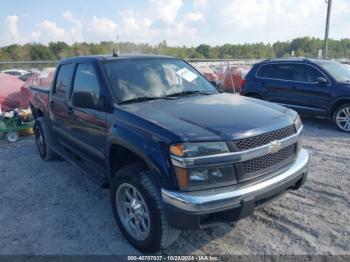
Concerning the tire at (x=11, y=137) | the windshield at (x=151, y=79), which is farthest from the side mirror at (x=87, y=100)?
the tire at (x=11, y=137)

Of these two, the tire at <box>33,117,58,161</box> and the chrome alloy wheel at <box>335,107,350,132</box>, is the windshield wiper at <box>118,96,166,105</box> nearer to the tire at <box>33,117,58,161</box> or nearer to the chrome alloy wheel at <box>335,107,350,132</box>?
the tire at <box>33,117,58,161</box>

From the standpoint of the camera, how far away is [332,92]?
308 inches

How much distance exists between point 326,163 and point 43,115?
17.4ft

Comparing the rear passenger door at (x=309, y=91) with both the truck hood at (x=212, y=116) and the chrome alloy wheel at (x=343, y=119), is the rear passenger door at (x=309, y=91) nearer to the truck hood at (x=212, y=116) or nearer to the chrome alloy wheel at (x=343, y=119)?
the chrome alloy wheel at (x=343, y=119)

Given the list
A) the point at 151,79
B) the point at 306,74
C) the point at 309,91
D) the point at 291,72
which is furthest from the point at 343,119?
the point at 151,79

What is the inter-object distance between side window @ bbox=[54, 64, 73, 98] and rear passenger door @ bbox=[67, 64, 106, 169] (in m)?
0.30

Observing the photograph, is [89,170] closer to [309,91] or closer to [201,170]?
[201,170]

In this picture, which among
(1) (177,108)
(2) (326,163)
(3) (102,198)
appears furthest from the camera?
(2) (326,163)

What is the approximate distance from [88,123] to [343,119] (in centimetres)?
657

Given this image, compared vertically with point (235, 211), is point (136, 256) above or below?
below

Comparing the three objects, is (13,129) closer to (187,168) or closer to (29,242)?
(29,242)

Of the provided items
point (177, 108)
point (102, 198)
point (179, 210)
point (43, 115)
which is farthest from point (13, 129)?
point (179, 210)

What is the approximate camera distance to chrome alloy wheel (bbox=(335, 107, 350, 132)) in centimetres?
771

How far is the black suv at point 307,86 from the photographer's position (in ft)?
25.6
